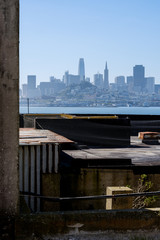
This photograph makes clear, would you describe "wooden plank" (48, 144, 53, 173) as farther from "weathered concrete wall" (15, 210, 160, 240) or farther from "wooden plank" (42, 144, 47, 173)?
"weathered concrete wall" (15, 210, 160, 240)

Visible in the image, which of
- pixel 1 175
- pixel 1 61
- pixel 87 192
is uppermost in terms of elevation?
pixel 1 61

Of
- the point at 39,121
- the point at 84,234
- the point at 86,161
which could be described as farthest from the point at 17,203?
the point at 39,121

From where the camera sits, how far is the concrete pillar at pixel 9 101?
699 cm

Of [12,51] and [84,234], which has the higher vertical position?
[12,51]

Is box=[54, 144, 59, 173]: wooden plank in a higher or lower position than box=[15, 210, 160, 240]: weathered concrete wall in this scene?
higher

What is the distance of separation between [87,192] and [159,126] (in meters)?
23.7

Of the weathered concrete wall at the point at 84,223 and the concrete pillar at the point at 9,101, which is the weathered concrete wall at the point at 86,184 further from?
the concrete pillar at the point at 9,101

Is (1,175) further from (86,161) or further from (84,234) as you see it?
(86,161)

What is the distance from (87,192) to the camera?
15773mm

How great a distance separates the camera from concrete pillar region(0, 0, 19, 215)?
699cm

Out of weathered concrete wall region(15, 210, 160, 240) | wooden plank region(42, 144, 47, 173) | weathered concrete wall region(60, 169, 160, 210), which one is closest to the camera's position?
weathered concrete wall region(15, 210, 160, 240)

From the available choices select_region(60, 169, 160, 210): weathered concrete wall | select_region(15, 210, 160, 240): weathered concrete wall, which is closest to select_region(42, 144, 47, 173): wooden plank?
select_region(60, 169, 160, 210): weathered concrete wall

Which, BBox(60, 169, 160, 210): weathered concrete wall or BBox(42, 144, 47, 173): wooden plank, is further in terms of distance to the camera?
BBox(60, 169, 160, 210): weathered concrete wall

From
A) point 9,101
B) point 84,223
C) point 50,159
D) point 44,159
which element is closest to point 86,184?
point 50,159
